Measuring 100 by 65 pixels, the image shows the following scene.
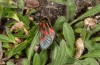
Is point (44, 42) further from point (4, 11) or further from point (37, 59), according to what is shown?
point (4, 11)

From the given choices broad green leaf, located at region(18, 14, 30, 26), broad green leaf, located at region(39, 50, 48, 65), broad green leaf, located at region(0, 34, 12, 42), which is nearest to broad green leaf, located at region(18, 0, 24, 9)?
broad green leaf, located at region(18, 14, 30, 26)

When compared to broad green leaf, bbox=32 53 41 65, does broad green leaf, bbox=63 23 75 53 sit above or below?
above

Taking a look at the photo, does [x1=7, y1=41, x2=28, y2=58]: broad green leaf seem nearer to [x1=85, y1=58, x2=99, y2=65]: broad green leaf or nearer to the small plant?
the small plant

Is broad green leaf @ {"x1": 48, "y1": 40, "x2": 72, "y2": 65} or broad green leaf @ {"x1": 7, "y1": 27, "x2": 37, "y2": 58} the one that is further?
broad green leaf @ {"x1": 7, "y1": 27, "x2": 37, "y2": 58}

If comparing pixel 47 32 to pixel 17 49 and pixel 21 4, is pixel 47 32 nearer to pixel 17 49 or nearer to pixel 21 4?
pixel 17 49

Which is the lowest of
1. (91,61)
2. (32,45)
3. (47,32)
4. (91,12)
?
(91,61)

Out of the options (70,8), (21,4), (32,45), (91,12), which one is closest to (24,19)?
(21,4)

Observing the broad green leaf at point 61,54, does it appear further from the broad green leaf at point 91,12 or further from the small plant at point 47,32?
the broad green leaf at point 91,12

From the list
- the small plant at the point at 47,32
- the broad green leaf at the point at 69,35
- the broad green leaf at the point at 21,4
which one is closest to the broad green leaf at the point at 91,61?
the small plant at the point at 47,32

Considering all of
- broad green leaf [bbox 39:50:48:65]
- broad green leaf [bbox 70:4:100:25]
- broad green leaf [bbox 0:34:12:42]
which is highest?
broad green leaf [bbox 70:4:100:25]

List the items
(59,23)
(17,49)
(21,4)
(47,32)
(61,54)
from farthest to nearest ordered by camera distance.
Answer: (21,4) < (59,23) < (17,49) < (47,32) < (61,54)

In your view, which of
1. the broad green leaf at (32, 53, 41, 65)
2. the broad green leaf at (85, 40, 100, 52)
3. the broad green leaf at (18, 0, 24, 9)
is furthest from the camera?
the broad green leaf at (18, 0, 24, 9)
